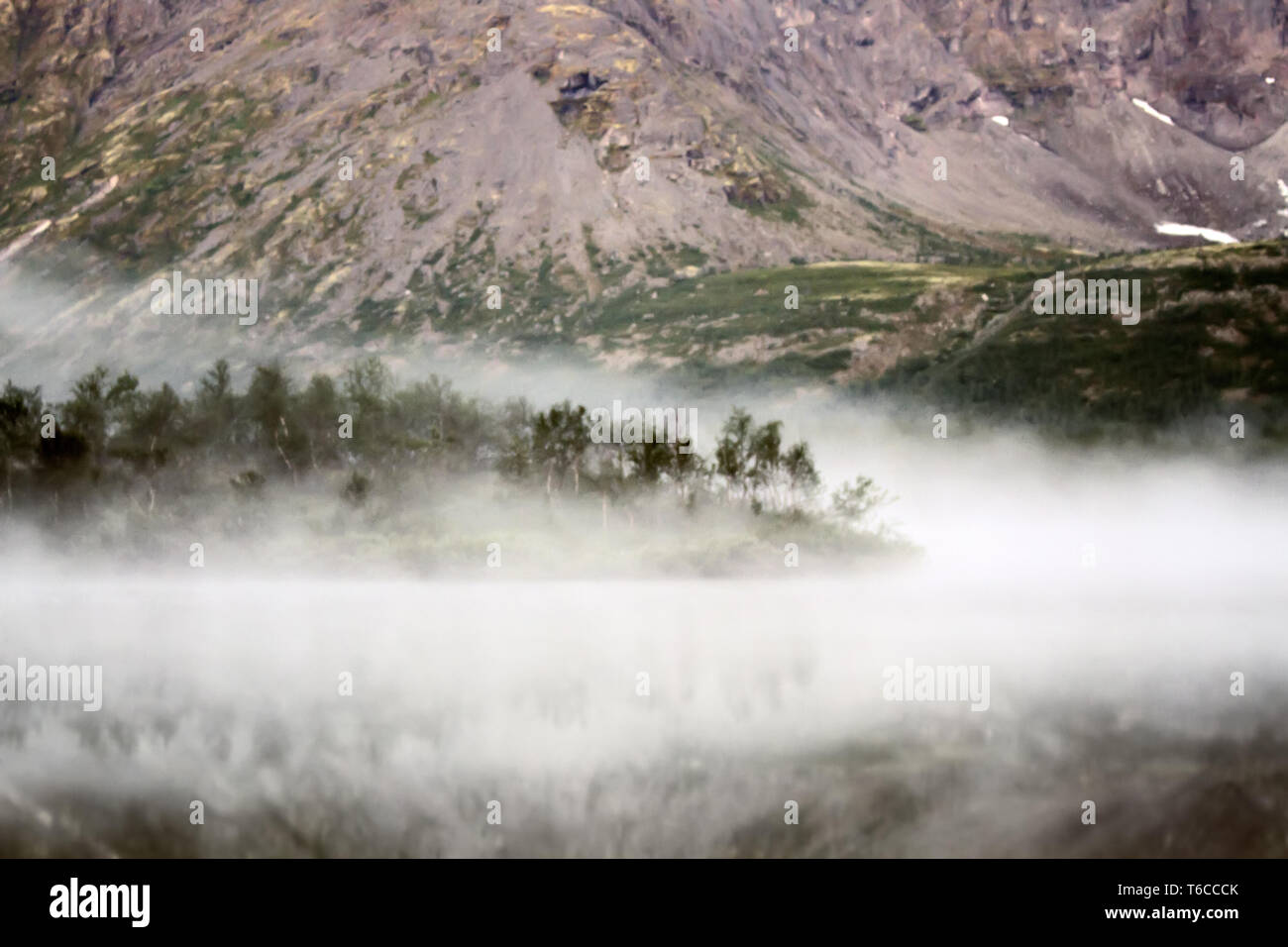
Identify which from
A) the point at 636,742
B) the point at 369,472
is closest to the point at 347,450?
the point at 369,472

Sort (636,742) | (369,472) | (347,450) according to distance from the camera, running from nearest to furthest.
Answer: (636,742)
(369,472)
(347,450)

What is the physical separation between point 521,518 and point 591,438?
9.35 metres

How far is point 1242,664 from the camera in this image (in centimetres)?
3534

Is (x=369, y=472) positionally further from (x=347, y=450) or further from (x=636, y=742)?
(x=636, y=742)

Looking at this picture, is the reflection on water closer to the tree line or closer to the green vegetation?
the green vegetation

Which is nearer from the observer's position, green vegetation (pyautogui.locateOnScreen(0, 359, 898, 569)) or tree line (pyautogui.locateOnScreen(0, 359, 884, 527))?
green vegetation (pyautogui.locateOnScreen(0, 359, 898, 569))

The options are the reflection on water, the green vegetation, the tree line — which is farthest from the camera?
the tree line

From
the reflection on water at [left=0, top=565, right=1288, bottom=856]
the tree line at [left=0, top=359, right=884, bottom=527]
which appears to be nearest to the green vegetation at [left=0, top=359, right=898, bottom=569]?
the tree line at [left=0, top=359, right=884, bottom=527]

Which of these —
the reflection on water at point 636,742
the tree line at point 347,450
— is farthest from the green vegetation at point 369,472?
the reflection on water at point 636,742

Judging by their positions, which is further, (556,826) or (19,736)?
(19,736)

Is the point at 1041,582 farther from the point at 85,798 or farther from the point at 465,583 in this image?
the point at 85,798
